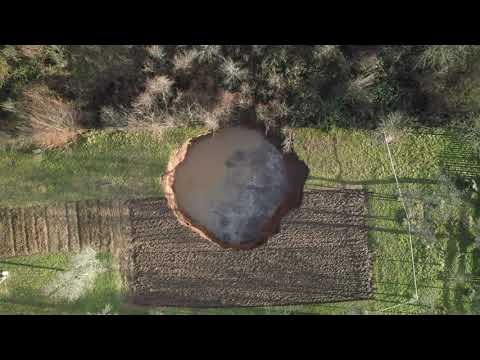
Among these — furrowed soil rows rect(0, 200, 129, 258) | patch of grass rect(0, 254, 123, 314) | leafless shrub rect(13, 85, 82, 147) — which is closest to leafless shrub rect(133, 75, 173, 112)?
leafless shrub rect(13, 85, 82, 147)

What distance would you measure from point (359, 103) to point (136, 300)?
336 inches

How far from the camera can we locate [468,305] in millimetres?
11820

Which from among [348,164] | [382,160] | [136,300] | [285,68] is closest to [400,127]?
[382,160]

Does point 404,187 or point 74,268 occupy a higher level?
point 404,187

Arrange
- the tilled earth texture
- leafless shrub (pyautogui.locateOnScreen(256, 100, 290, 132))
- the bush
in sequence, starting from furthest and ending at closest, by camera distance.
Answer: the tilled earth texture, leafless shrub (pyautogui.locateOnScreen(256, 100, 290, 132)), the bush

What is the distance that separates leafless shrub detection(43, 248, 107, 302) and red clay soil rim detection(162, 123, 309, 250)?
2767 millimetres

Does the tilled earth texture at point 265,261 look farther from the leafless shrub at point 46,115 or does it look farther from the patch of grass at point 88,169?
the leafless shrub at point 46,115

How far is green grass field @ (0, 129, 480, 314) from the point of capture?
38.5 feet

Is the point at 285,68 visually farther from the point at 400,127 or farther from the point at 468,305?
the point at 468,305

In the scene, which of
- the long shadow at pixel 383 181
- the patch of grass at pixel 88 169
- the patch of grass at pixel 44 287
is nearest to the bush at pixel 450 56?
the long shadow at pixel 383 181

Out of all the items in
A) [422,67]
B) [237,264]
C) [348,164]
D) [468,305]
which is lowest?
[468,305]

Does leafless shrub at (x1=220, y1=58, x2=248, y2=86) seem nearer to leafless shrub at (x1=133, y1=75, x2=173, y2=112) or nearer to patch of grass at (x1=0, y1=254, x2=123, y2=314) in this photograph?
leafless shrub at (x1=133, y1=75, x2=173, y2=112)

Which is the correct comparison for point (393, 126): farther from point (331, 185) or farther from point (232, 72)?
point (232, 72)

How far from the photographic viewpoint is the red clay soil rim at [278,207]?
12.0m
